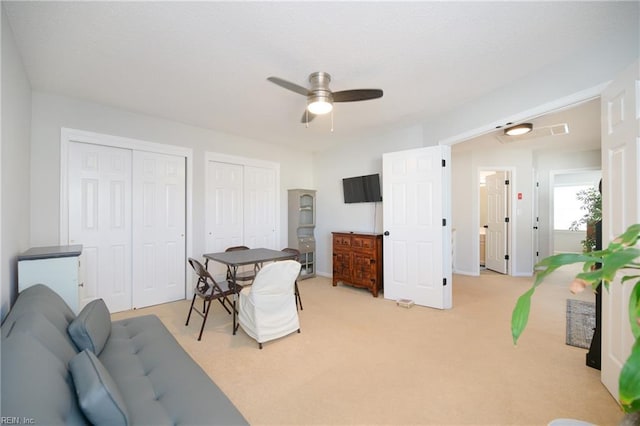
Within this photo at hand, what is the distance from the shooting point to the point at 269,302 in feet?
8.62

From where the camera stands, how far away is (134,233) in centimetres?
363

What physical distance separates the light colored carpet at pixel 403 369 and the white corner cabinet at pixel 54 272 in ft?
3.47

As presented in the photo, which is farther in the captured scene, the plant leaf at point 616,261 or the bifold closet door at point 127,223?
the bifold closet door at point 127,223

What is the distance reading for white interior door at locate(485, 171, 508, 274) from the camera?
574cm

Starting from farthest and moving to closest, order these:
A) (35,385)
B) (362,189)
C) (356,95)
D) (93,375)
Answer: (362,189)
(356,95)
(93,375)
(35,385)

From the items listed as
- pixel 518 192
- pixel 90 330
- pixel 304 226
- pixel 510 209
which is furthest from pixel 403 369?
pixel 518 192

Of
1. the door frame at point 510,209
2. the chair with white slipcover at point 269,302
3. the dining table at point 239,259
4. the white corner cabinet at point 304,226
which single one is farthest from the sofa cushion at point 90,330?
the door frame at point 510,209

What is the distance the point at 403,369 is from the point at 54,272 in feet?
9.72

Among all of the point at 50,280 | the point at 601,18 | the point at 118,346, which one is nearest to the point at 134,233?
the point at 50,280

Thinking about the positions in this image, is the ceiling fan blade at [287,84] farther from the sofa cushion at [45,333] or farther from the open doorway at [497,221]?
the open doorway at [497,221]

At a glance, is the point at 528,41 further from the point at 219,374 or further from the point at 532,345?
the point at 219,374

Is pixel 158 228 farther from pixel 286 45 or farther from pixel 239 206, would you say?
pixel 286 45

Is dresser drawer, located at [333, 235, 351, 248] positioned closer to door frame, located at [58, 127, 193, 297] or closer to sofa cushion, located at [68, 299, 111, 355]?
door frame, located at [58, 127, 193, 297]

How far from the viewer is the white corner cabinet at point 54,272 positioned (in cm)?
214
